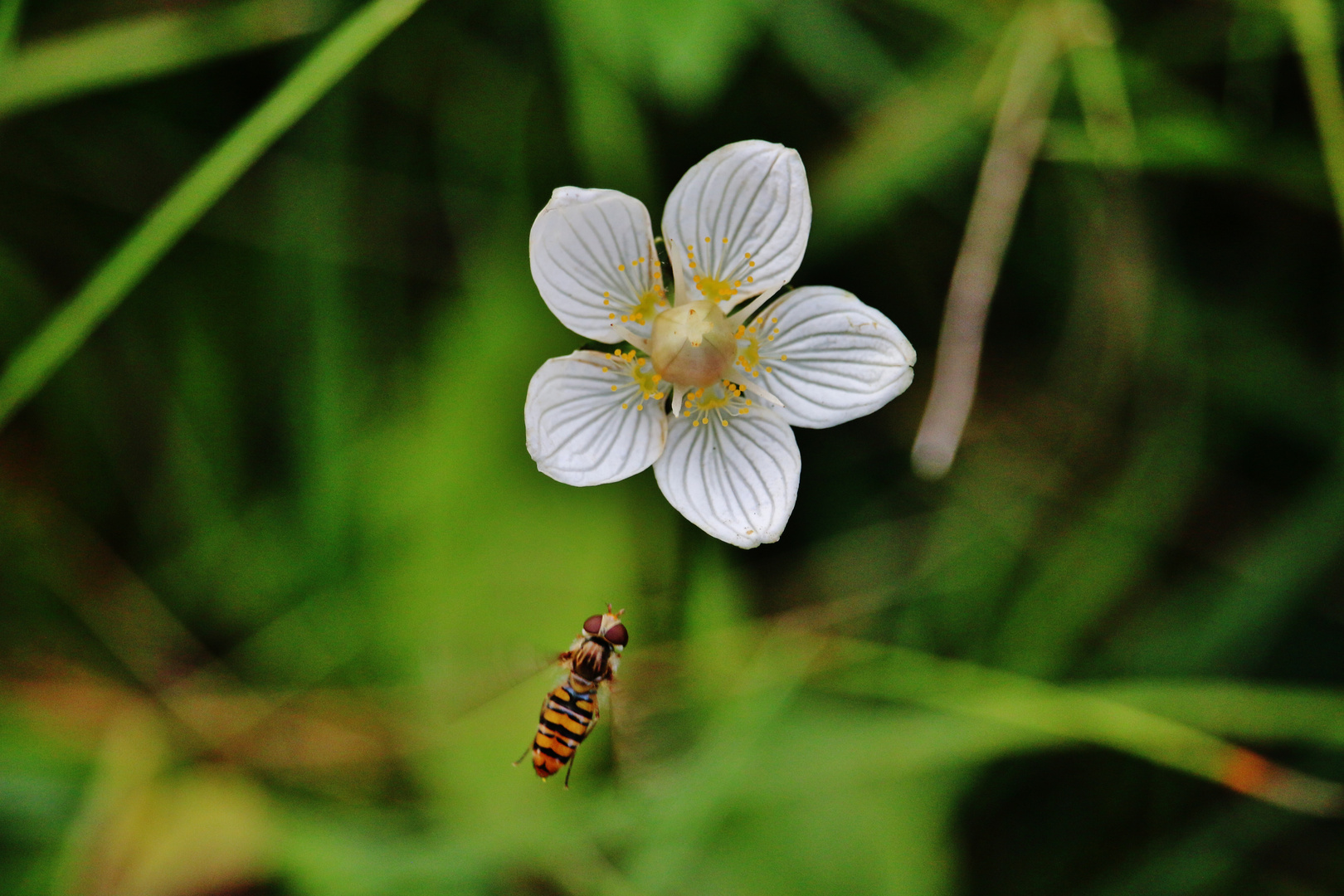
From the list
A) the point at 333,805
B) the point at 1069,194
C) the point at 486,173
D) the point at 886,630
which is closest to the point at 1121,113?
the point at 1069,194

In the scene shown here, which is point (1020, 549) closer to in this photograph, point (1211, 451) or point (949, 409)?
point (949, 409)

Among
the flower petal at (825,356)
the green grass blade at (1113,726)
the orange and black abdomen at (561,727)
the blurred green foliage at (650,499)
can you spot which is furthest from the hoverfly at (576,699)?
the green grass blade at (1113,726)

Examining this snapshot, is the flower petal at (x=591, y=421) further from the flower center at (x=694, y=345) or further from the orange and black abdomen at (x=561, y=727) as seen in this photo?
the orange and black abdomen at (x=561, y=727)

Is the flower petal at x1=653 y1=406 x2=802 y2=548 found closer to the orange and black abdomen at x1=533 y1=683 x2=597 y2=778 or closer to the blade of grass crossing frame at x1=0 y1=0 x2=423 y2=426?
the orange and black abdomen at x1=533 y1=683 x2=597 y2=778

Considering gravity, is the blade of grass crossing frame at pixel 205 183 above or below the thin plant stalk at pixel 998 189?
below

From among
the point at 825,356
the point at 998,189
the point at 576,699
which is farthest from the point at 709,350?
→ the point at 998,189

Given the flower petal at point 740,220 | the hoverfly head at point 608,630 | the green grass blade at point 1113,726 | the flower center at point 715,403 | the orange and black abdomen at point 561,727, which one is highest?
the flower petal at point 740,220

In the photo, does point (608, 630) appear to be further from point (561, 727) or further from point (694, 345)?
point (694, 345)
